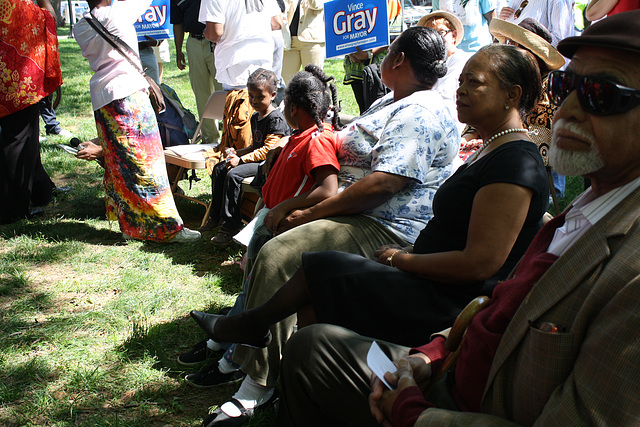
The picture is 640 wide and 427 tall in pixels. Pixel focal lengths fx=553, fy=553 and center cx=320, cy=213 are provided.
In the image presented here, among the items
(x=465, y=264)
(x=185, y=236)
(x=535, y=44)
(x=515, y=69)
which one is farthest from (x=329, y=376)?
(x=185, y=236)

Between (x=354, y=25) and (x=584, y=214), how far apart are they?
467 cm

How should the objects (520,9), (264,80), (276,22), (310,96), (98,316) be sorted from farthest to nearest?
(276,22) → (520,9) → (264,80) → (98,316) → (310,96)

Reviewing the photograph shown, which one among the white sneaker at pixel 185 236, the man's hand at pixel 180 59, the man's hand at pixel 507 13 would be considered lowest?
the white sneaker at pixel 185 236

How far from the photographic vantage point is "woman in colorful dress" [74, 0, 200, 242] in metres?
4.31

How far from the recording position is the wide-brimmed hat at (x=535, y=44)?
3182 mm

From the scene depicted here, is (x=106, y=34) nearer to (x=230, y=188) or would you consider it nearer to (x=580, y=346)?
(x=230, y=188)

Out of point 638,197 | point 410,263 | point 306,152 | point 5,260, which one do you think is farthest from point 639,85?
point 5,260

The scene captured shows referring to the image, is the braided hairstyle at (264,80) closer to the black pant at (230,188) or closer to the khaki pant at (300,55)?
the black pant at (230,188)

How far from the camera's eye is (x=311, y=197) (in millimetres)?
2869

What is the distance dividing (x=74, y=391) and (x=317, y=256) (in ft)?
4.80

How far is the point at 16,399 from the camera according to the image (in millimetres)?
2611

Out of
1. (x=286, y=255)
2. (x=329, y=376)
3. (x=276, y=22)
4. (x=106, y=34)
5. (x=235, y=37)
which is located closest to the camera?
(x=329, y=376)

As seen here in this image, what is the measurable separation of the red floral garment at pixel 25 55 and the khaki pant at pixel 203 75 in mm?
2201

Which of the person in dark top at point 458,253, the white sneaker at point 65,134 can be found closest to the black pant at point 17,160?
the white sneaker at point 65,134
